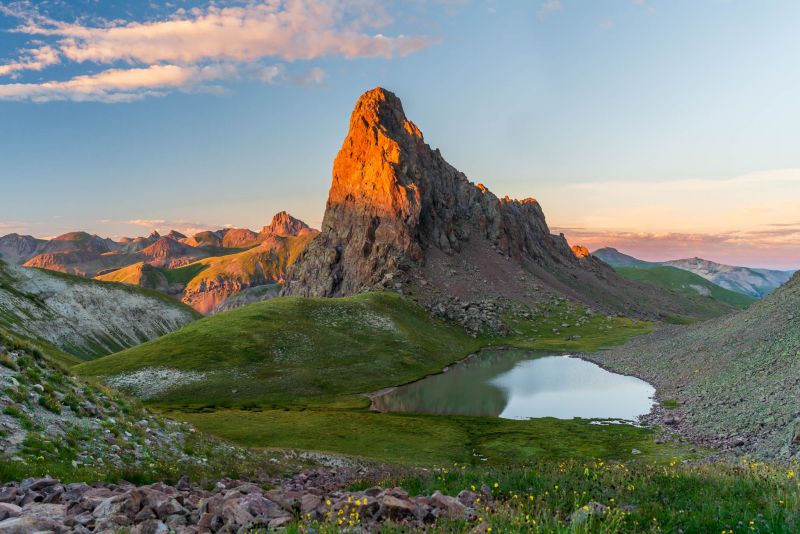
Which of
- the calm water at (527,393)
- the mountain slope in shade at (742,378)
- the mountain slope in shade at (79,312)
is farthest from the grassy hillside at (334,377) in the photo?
the mountain slope in shade at (79,312)

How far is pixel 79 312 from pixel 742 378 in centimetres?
18283

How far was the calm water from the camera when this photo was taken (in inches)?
2857

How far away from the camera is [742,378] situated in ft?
189

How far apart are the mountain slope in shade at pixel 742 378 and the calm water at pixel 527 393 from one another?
A: 5.87 m

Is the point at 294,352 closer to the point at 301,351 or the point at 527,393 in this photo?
the point at 301,351

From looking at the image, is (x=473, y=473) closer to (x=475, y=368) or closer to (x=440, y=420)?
(x=440, y=420)

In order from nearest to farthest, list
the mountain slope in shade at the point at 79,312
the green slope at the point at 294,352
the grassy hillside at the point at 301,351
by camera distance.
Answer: the grassy hillside at the point at 301,351 → the green slope at the point at 294,352 → the mountain slope in shade at the point at 79,312

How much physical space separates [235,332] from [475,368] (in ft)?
204

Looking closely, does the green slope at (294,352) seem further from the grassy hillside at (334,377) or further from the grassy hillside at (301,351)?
the grassy hillside at (334,377)

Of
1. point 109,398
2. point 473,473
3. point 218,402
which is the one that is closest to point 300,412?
point 218,402

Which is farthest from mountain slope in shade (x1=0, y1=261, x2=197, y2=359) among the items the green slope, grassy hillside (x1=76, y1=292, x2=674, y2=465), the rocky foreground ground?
the rocky foreground ground

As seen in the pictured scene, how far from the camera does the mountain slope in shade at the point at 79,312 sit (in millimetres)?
135125

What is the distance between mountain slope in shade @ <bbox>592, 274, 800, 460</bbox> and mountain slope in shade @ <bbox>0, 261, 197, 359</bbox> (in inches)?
5856

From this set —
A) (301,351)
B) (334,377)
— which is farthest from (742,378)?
(301,351)
